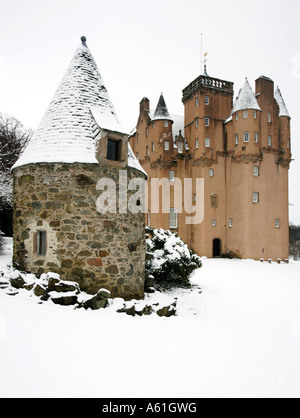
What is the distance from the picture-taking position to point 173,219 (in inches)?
1091

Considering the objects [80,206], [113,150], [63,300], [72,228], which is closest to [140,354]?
[63,300]

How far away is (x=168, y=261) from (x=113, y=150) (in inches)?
195

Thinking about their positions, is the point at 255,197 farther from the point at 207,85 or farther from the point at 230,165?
the point at 207,85

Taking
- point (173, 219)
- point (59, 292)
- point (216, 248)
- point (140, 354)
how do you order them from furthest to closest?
point (173, 219)
point (216, 248)
point (59, 292)
point (140, 354)

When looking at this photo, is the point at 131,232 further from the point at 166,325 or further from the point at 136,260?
the point at 166,325

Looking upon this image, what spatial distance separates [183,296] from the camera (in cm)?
1195

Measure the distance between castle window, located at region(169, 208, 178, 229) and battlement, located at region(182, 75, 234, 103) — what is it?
11.5m

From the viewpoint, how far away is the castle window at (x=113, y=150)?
895 cm

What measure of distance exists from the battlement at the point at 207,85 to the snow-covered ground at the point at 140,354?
23254 millimetres

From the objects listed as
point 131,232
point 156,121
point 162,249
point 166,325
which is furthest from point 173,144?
point 166,325

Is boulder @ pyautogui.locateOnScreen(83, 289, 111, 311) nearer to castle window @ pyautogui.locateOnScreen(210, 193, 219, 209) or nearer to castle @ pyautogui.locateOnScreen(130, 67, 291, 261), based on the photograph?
castle @ pyautogui.locateOnScreen(130, 67, 291, 261)

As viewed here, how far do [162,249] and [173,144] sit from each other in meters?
18.5

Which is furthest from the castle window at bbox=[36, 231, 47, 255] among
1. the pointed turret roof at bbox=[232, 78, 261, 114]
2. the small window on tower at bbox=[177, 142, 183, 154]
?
the pointed turret roof at bbox=[232, 78, 261, 114]

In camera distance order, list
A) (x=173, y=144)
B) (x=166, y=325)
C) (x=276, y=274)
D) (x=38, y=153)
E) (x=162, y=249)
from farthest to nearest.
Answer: (x=173, y=144)
(x=276, y=274)
(x=162, y=249)
(x=38, y=153)
(x=166, y=325)
